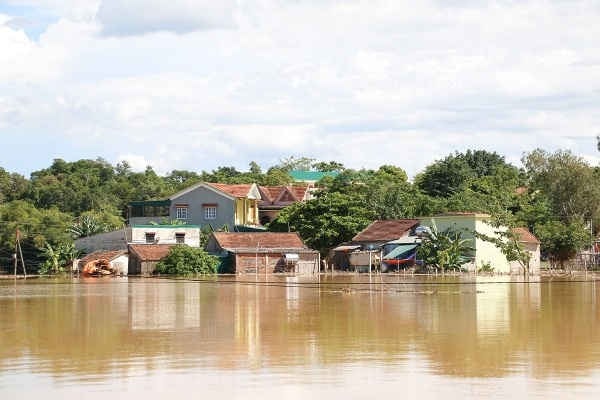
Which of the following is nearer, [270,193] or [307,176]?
[270,193]

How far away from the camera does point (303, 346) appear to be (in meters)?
18.0

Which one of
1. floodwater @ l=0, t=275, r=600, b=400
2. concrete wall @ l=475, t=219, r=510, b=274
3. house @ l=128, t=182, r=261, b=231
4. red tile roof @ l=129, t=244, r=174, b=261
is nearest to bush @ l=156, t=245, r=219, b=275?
red tile roof @ l=129, t=244, r=174, b=261

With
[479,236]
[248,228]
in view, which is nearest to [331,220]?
[248,228]

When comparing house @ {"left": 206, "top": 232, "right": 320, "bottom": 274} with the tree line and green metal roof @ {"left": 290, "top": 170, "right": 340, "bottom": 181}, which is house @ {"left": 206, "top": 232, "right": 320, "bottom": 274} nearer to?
the tree line

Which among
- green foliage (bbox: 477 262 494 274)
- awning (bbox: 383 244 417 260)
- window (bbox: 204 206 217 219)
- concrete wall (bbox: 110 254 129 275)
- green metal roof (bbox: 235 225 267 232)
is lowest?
green foliage (bbox: 477 262 494 274)

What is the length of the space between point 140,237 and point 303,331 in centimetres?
3834

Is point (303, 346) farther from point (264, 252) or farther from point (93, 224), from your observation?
point (93, 224)

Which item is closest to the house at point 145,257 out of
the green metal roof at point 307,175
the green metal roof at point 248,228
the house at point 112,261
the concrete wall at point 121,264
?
the concrete wall at point 121,264

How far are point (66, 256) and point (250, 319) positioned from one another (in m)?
34.9

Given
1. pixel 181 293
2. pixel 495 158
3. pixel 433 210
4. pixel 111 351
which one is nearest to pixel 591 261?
pixel 433 210

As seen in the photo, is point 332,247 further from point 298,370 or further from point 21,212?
point 298,370

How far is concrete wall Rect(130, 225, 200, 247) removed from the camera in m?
57.8

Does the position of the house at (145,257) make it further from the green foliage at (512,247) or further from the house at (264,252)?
the green foliage at (512,247)

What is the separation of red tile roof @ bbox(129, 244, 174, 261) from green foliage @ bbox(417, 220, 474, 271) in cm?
1462
